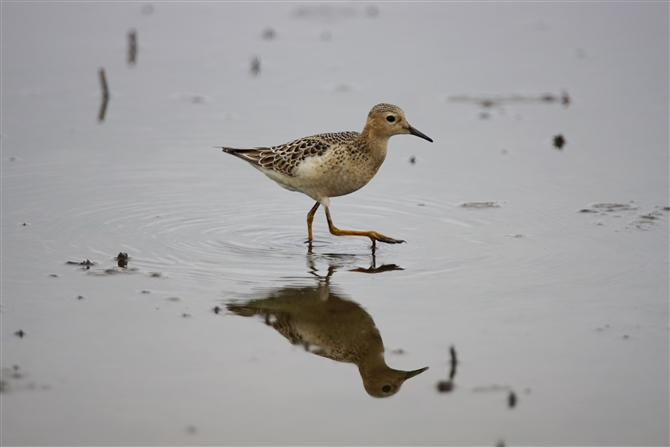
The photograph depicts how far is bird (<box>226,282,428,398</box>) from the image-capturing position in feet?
19.6

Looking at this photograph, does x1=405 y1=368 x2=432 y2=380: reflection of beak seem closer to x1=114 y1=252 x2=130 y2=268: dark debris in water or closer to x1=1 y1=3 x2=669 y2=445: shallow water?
x1=1 y1=3 x2=669 y2=445: shallow water

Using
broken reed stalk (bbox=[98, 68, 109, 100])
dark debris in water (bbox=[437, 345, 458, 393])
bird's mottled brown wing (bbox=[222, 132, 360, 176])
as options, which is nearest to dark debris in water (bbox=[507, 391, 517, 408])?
dark debris in water (bbox=[437, 345, 458, 393])

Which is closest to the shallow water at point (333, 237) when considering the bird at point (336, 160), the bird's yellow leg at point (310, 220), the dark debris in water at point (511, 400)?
the dark debris in water at point (511, 400)

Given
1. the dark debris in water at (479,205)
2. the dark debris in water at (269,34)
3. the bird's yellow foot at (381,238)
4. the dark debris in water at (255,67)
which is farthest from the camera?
the dark debris in water at (269,34)

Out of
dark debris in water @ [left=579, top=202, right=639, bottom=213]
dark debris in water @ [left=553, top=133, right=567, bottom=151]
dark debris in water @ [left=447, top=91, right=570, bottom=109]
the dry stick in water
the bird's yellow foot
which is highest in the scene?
dark debris in water @ [left=447, top=91, right=570, bottom=109]

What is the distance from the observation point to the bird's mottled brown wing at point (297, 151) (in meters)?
8.88

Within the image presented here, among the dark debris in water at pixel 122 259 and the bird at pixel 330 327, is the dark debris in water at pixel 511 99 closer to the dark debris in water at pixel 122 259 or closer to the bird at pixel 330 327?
the bird at pixel 330 327

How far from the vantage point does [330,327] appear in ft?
21.9

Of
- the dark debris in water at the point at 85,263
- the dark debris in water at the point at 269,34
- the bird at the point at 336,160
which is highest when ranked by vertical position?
the dark debris in water at the point at 269,34

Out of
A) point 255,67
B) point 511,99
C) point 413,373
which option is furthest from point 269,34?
point 413,373

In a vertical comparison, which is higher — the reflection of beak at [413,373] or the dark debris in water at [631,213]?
the dark debris in water at [631,213]

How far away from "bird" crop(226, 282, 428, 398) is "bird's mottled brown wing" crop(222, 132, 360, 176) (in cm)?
182

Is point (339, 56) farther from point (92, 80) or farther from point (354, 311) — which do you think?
point (354, 311)

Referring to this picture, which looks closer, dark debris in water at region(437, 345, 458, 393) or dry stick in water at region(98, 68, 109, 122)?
dark debris in water at region(437, 345, 458, 393)
